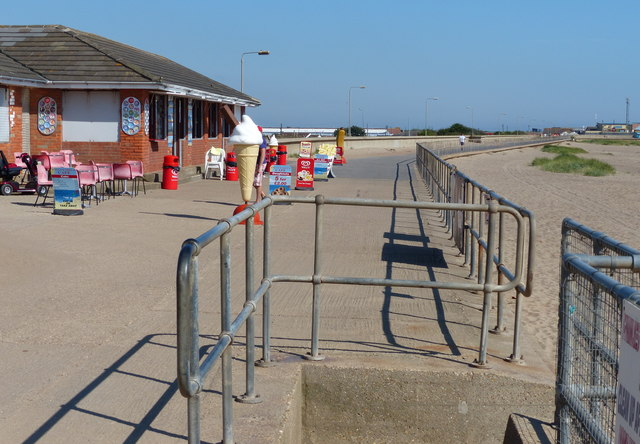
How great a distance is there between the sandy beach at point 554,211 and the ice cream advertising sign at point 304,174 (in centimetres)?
602

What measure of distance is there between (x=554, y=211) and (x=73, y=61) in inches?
546

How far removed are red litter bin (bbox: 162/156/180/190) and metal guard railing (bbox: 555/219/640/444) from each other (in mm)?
17330

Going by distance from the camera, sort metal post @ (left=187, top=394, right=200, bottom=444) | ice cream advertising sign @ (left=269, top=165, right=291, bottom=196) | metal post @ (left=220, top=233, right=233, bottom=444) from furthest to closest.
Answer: ice cream advertising sign @ (left=269, top=165, right=291, bottom=196)
metal post @ (left=220, top=233, right=233, bottom=444)
metal post @ (left=187, top=394, right=200, bottom=444)

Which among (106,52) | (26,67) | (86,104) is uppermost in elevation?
(106,52)

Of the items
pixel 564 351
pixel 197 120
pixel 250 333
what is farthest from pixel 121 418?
pixel 197 120

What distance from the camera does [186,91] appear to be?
23484 mm

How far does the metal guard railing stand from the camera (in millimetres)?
3641

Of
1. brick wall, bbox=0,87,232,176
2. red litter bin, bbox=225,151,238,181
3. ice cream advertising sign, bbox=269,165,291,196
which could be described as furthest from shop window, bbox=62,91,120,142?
ice cream advertising sign, bbox=269,165,291,196

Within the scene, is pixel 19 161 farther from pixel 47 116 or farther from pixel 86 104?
pixel 86 104

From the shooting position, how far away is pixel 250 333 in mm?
5008

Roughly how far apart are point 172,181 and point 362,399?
16222mm

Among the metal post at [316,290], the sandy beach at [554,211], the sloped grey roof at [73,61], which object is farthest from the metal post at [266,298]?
the sloped grey roof at [73,61]

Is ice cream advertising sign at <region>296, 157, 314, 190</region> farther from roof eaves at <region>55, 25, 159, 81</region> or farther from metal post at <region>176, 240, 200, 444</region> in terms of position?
metal post at <region>176, 240, 200, 444</region>

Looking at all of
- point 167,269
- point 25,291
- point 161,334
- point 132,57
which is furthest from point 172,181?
point 161,334
